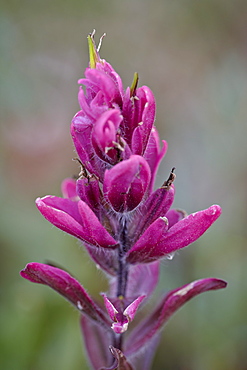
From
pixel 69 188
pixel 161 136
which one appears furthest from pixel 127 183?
pixel 161 136

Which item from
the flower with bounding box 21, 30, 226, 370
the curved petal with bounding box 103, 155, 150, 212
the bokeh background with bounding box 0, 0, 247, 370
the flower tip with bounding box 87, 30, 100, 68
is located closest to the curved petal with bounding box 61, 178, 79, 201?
the flower with bounding box 21, 30, 226, 370

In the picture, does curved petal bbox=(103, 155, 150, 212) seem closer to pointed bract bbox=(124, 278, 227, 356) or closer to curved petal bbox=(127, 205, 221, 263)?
curved petal bbox=(127, 205, 221, 263)

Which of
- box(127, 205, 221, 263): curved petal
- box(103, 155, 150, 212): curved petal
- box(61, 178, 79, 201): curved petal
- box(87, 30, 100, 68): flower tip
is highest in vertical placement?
box(87, 30, 100, 68): flower tip

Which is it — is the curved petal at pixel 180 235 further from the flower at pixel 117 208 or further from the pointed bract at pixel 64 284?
the pointed bract at pixel 64 284

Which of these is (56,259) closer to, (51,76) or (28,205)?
(28,205)

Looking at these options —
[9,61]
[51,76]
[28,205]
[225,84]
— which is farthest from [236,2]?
[28,205]

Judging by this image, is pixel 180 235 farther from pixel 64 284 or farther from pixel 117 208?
pixel 64 284

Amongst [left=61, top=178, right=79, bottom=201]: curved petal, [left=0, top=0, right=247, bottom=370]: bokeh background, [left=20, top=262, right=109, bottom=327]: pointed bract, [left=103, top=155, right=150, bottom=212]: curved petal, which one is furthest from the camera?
[left=0, top=0, right=247, bottom=370]: bokeh background
